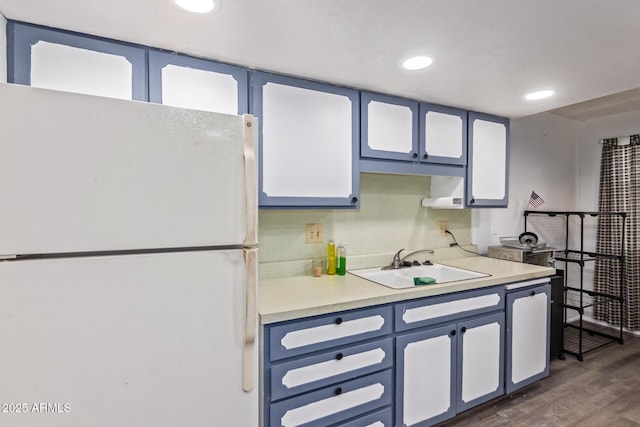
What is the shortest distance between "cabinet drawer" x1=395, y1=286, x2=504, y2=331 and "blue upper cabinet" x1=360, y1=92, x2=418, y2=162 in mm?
907

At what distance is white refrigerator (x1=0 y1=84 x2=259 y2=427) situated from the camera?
2.87 ft

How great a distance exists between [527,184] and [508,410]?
2.12 meters

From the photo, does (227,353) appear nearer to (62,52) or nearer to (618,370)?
(62,52)

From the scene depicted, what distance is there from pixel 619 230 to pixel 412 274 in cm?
247

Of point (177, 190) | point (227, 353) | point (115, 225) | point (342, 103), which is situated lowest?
point (227, 353)

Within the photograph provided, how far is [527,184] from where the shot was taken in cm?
326

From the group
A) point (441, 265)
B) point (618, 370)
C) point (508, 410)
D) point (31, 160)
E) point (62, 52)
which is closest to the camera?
point (31, 160)

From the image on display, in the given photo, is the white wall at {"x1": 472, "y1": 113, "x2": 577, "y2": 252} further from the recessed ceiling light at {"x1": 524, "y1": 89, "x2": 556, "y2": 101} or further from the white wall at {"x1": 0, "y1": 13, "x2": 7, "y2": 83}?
the white wall at {"x1": 0, "y1": 13, "x2": 7, "y2": 83}

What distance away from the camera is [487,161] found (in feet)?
8.25

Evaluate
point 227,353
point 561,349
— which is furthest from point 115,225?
point 561,349

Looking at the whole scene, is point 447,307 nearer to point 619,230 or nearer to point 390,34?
point 390,34

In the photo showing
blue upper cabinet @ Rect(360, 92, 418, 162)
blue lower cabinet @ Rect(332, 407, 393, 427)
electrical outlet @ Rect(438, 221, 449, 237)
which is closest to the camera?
blue lower cabinet @ Rect(332, 407, 393, 427)

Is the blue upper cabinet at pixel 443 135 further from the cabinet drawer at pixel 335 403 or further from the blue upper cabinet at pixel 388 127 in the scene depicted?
the cabinet drawer at pixel 335 403

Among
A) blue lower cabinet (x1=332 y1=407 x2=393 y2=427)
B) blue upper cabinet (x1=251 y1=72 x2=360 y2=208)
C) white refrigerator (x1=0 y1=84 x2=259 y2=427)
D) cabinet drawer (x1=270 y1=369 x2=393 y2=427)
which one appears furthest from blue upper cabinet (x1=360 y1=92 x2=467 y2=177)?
blue lower cabinet (x1=332 y1=407 x2=393 y2=427)
